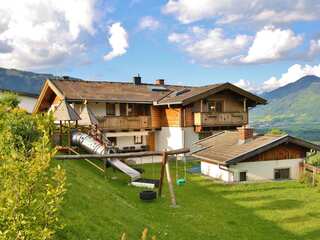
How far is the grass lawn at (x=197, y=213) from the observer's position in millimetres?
12312

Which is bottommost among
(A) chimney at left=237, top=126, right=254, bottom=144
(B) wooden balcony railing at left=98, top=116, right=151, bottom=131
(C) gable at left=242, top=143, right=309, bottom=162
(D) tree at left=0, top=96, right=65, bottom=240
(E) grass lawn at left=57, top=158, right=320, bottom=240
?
(E) grass lawn at left=57, top=158, right=320, bottom=240

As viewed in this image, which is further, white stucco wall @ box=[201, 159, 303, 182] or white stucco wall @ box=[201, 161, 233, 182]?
white stucco wall @ box=[201, 161, 233, 182]

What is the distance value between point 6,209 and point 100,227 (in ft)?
25.3

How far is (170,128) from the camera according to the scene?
3559cm

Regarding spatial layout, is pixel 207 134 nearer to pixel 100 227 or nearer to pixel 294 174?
pixel 294 174

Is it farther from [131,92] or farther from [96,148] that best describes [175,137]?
[96,148]

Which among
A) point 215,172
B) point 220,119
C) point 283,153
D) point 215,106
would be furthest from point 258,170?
point 215,106

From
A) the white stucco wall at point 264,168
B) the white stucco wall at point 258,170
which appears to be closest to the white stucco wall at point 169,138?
the white stucco wall at point 258,170

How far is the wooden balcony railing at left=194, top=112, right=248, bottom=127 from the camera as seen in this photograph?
1323 inches

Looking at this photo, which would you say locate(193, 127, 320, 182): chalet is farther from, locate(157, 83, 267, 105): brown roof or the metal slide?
locate(157, 83, 267, 105): brown roof

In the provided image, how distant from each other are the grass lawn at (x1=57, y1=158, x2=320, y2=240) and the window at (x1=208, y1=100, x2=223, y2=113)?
45.9ft

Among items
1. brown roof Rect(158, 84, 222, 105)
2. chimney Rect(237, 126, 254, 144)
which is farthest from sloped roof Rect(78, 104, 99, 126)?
chimney Rect(237, 126, 254, 144)

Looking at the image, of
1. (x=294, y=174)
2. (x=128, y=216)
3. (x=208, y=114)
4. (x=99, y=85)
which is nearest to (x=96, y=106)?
(x=99, y=85)

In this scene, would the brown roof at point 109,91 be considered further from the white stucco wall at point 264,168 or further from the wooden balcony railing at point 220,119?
the white stucco wall at point 264,168
